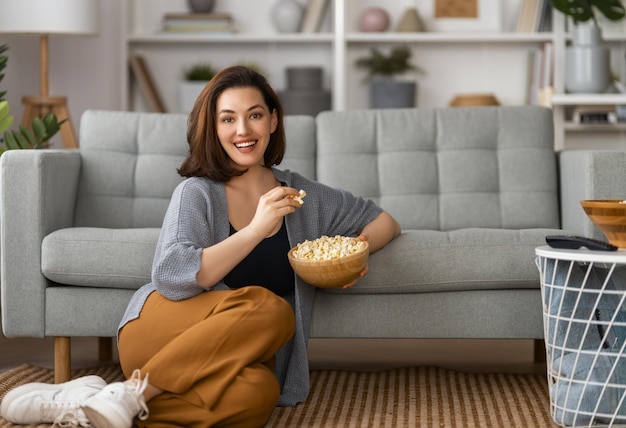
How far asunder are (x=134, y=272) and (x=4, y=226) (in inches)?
15.0

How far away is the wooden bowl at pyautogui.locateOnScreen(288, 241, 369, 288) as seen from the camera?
2203 millimetres

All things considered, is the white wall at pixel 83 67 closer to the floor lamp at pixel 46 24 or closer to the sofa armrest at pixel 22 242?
the floor lamp at pixel 46 24

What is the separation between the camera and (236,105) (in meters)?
2.32

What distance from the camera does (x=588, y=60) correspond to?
4.46 metres

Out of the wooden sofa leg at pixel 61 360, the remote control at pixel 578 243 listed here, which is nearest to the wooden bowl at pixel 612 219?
the remote control at pixel 578 243

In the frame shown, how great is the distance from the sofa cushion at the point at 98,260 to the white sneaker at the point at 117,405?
0.54 metres

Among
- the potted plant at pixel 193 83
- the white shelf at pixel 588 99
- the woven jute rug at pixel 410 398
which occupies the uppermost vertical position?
the potted plant at pixel 193 83

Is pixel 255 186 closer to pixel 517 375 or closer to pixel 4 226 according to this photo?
pixel 4 226

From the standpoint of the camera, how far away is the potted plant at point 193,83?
4.71 metres

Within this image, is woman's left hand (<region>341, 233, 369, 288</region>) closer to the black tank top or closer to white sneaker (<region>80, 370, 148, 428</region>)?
the black tank top

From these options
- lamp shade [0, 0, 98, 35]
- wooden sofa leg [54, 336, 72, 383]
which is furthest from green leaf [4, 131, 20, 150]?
wooden sofa leg [54, 336, 72, 383]

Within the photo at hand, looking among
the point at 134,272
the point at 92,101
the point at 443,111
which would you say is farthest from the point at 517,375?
Result: the point at 92,101

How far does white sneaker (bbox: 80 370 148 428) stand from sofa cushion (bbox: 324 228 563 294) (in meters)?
0.68

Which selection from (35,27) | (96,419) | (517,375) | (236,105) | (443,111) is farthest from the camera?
(35,27)
